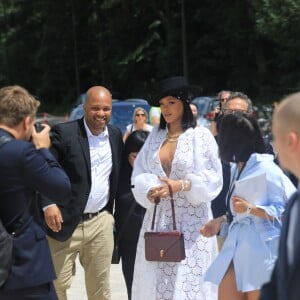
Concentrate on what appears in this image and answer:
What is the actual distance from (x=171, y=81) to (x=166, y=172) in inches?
25.7

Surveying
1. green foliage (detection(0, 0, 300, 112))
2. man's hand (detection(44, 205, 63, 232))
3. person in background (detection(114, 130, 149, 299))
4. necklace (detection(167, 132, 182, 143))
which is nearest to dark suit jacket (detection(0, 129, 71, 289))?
man's hand (detection(44, 205, 63, 232))

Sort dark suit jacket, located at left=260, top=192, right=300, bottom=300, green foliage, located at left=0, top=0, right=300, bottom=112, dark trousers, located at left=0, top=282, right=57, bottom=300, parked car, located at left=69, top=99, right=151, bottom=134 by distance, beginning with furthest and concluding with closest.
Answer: green foliage, located at left=0, top=0, right=300, bottom=112, parked car, located at left=69, top=99, right=151, bottom=134, dark trousers, located at left=0, top=282, right=57, bottom=300, dark suit jacket, located at left=260, top=192, right=300, bottom=300

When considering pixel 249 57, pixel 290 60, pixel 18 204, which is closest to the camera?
pixel 18 204

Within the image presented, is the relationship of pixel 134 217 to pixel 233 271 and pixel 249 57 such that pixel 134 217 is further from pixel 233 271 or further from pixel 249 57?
pixel 249 57

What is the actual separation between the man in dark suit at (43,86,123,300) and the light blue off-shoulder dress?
69.8 inches

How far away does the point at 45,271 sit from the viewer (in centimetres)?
425

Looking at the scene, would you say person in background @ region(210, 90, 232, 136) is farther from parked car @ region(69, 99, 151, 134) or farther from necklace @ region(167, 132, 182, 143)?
parked car @ region(69, 99, 151, 134)

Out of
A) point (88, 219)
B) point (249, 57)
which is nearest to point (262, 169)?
point (88, 219)

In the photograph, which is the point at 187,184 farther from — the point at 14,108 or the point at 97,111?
the point at 14,108

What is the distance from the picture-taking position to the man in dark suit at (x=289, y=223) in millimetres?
2705

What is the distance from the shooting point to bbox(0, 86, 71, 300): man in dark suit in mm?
4098

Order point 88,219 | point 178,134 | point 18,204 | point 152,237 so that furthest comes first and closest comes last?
point 88,219 < point 178,134 < point 152,237 < point 18,204

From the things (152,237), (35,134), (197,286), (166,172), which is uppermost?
(35,134)

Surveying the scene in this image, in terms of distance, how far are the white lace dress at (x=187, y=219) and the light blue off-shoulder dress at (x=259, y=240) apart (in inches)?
37.6
